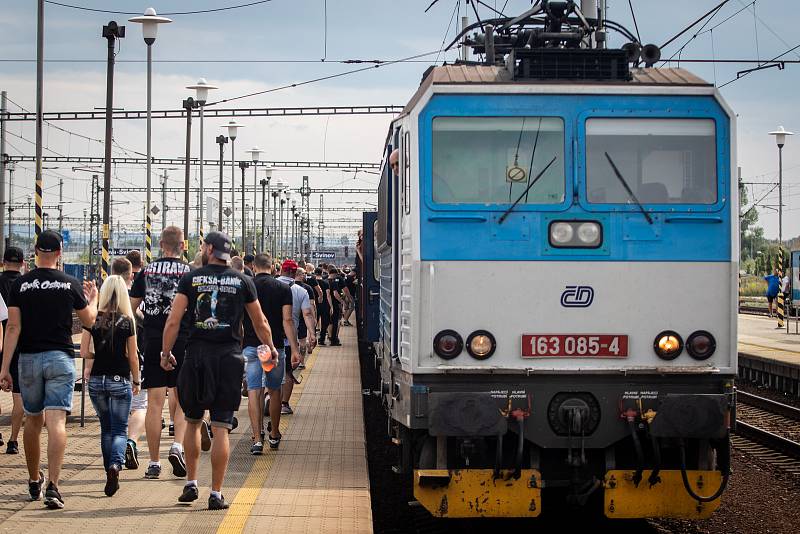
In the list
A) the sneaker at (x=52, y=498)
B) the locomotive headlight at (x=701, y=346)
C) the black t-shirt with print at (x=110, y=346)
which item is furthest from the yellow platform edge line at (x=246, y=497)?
the locomotive headlight at (x=701, y=346)

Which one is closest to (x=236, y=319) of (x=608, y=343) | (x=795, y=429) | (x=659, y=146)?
(x=608, y=343)

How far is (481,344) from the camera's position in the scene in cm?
816

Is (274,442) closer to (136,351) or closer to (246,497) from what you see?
(246,497)

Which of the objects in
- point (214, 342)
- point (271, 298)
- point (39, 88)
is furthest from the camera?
point (39, 88)

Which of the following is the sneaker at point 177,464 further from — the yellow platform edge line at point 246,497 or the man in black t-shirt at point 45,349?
the man in black t-shirt at point 45,349

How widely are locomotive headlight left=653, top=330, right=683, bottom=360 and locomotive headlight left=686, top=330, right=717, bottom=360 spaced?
66 millimetres

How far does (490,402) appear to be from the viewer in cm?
801

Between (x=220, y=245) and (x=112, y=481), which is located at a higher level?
(x=220, y=245)

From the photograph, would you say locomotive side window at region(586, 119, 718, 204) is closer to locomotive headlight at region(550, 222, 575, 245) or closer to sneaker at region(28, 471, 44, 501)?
locomotive headlight at region(550, 222, 575, 245)

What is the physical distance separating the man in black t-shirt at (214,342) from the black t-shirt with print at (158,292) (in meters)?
1.45

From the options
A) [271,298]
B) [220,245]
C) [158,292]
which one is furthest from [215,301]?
[271,298]

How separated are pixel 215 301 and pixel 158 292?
1.78m

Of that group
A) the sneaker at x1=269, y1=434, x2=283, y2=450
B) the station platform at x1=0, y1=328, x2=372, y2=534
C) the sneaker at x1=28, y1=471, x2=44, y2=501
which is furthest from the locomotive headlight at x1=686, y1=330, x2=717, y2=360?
the sneaker at x1=269, y1=434, x2=283, y2=450

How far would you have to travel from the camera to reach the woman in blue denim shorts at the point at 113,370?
9.32 m
